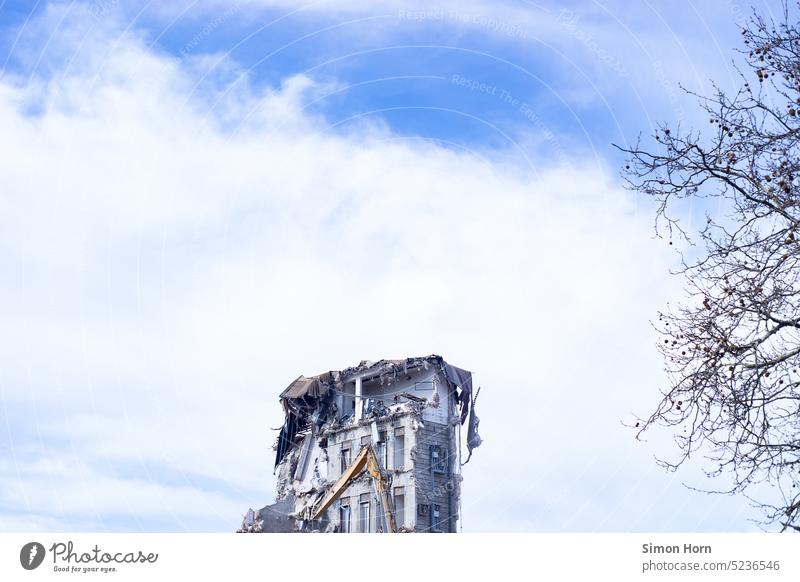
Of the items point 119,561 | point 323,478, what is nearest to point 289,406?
point 323,478

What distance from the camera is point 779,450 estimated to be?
11.7 m

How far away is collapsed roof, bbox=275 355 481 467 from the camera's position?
44.6 metres

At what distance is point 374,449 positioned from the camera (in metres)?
44.0

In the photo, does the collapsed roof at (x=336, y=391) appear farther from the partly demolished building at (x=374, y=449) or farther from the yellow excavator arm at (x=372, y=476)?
the yellow excavator arm at (x=372, y=476)

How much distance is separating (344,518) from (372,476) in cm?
311

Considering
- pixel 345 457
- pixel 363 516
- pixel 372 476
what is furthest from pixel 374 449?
pixel 363 516

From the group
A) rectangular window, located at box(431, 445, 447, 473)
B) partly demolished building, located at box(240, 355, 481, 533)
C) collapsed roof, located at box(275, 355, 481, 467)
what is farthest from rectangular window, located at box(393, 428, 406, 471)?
collapsed roof, located at box(275, 355, 481, 467)

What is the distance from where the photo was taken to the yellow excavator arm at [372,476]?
42.1 meters

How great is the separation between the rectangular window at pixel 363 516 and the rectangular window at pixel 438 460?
3.95 metres

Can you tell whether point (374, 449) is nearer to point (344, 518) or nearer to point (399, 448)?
point (399, 448)

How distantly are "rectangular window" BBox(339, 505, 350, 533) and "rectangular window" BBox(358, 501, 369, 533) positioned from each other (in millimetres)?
829

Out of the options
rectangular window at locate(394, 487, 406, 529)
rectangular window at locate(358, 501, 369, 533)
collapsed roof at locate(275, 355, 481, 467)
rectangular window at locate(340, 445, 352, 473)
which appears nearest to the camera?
rectangular window at locate(394, 487, 406, 529)

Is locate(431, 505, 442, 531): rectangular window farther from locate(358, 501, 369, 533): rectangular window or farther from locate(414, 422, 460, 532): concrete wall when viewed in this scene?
locate(358, 501, 369, 533): rectangular window

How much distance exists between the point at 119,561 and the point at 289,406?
39.1m
